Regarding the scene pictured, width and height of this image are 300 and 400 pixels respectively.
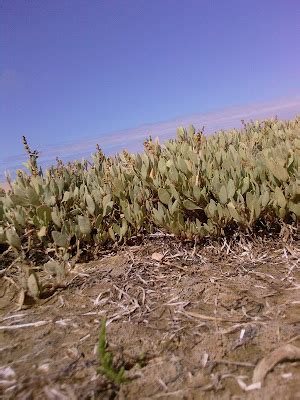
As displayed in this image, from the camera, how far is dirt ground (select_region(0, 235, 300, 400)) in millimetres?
1399

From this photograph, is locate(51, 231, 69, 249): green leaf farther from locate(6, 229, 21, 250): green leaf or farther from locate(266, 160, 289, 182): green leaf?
locate(266, 160, 289, 182): green leaf

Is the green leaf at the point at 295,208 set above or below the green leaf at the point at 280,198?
below

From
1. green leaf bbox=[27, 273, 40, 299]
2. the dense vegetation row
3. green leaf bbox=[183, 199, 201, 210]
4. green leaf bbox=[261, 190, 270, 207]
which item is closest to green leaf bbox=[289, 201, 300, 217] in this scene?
the dense vegetation row

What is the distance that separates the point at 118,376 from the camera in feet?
4.55

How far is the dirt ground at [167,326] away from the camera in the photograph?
1399 mm

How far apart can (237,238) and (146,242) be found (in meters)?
0.69

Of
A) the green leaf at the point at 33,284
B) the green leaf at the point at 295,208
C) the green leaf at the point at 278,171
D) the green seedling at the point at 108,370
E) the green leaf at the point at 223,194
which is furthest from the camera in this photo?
the green leaf at the point at 278,171

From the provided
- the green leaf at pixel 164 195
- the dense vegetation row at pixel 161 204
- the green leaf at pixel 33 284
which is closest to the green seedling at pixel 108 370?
the green leaf at pixel 33 284

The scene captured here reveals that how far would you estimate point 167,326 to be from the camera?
5.96 feet

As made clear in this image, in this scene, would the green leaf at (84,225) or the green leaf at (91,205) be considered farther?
the green leaf at (91,205)

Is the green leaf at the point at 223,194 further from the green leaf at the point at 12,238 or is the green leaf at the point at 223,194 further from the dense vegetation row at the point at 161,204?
the green leaf at the point at 12,238

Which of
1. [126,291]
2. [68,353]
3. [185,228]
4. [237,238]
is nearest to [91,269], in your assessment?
[126,291]

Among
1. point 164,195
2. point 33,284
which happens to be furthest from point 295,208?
point 33,284

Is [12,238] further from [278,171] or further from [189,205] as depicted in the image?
[278,171]
